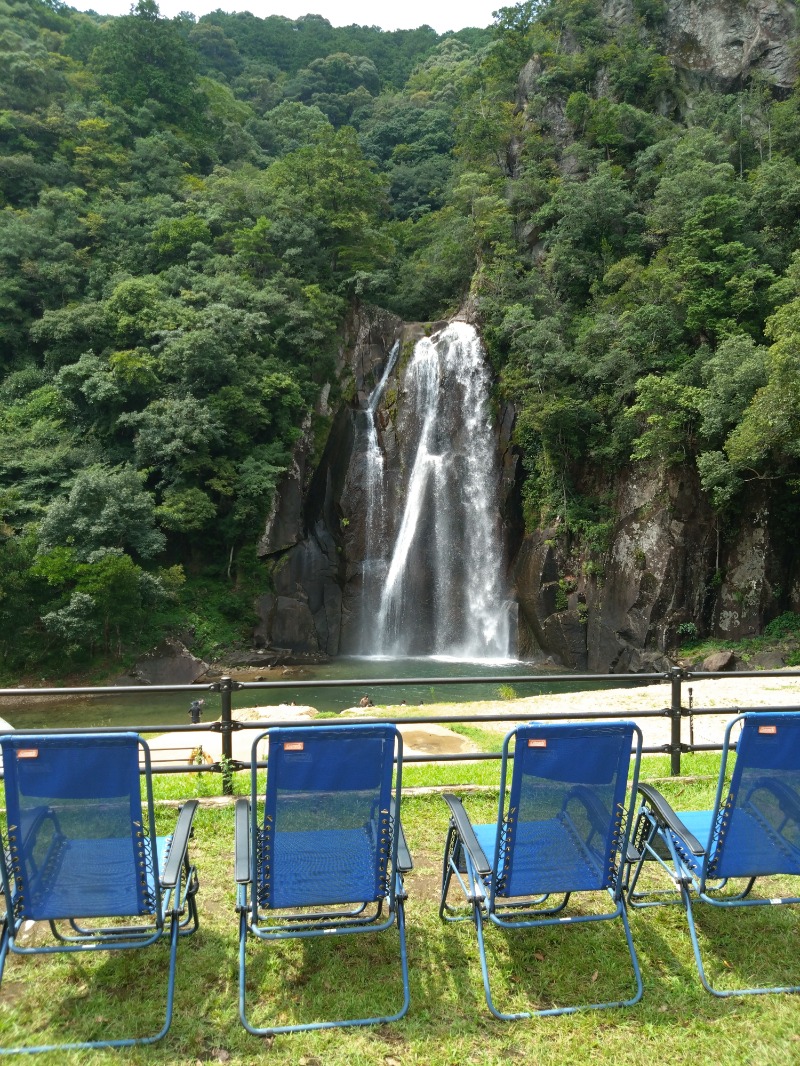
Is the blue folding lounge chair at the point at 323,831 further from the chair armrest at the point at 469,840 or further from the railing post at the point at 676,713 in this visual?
the railing post at the point at 676,713

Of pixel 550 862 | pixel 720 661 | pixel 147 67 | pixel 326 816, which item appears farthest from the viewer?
pixel 147 67

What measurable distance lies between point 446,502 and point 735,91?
23.5 meters

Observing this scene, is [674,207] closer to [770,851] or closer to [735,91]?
[735,91]

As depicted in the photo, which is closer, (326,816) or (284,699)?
(326,816)

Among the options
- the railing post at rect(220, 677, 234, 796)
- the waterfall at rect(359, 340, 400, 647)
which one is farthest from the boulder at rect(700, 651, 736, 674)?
the railing post at rect(220, 677, 234, 796)

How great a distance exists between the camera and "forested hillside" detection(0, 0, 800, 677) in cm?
1973

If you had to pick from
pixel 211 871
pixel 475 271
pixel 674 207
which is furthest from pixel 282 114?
pixel 211 871

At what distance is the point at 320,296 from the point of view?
90.1 feet

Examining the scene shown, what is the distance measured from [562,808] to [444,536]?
21204 mm

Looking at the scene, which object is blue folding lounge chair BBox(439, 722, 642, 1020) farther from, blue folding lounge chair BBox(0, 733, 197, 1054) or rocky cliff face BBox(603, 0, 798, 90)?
rocky cliff face BBox(603, 0, 798, 90)

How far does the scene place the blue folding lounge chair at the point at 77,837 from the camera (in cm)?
269

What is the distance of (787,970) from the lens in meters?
3.14

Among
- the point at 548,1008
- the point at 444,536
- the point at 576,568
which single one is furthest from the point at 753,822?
the point at 444,536

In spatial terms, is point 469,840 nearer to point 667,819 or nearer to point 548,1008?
point 548,1008
